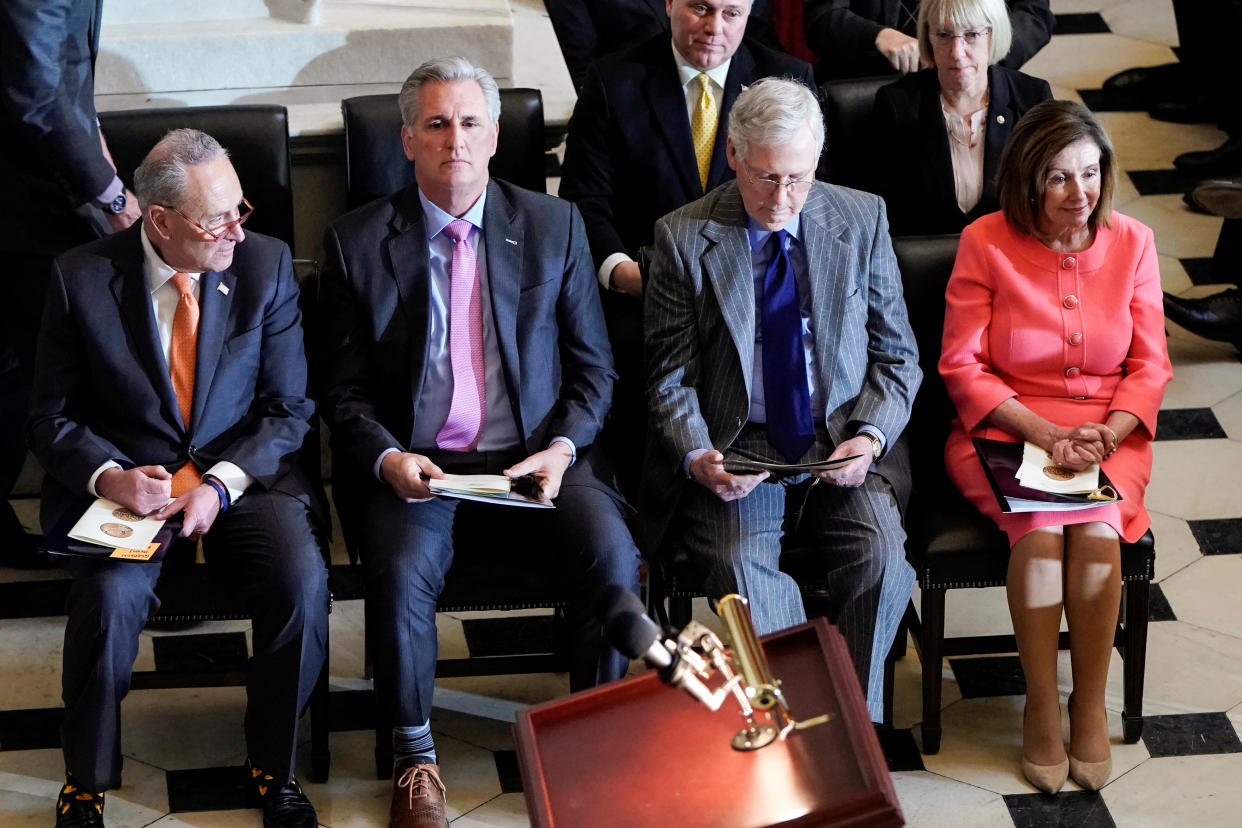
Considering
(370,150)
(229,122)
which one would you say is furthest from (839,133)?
(229,122)

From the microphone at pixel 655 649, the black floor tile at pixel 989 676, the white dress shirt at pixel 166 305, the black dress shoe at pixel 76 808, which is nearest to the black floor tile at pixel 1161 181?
the black floor tile at pixel 989 676

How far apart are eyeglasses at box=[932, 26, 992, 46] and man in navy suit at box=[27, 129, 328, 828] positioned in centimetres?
173

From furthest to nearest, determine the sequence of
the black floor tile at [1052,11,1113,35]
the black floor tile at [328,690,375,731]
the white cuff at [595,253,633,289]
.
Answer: the black floor tile at [1052,11,1113,35], the white cuff at [595,253,633,289], the black floor tile at [328,690,375,731]

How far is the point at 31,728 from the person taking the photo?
381cm

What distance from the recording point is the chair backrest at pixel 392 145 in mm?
4039

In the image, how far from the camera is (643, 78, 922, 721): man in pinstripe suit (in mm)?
3531

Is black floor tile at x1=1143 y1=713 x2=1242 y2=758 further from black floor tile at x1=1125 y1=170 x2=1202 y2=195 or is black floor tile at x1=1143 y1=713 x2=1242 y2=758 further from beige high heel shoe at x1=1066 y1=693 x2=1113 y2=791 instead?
black floor tile at x1=1125 y1=170 x2=1202 y2=195

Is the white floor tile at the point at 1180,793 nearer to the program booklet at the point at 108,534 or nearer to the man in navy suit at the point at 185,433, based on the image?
the man in navy suit at the point at 185,433

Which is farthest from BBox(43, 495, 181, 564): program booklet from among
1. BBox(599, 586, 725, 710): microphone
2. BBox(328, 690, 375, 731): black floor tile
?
BBox(599, 586, 725, 710): microphone

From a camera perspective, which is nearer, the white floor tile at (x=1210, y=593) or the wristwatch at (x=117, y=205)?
the wristwatch at (x=117, y=205)

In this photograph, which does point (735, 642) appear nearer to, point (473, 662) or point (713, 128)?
point (473, 662)

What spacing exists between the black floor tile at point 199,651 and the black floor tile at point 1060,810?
5.99 feet

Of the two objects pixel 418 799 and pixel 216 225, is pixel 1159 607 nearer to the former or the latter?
pixel 418 799

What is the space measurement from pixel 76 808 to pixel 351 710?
27.1 inches
